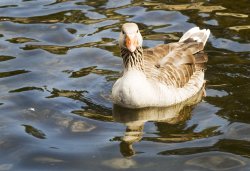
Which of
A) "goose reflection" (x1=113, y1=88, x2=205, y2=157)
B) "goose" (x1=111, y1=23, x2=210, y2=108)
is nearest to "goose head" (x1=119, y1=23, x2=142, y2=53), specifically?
"goose" (x1=111, y1=23, x2=210, y2=108)

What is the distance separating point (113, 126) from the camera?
31.0 feet

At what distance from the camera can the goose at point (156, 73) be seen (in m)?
9.73

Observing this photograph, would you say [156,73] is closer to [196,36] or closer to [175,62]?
[175,62]

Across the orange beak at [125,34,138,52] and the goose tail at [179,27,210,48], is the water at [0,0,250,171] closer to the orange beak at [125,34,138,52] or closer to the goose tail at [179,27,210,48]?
the goose tail at [179,27,210,48]

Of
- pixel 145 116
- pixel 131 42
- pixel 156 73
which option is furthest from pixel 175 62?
pixel 131 42

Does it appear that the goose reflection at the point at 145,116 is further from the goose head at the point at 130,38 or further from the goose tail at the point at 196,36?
the goose tail at the point at 196,36

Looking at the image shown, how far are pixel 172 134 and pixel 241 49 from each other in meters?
3.41

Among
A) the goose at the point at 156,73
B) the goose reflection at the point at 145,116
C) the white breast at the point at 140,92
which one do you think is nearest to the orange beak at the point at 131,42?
the goose at the point at 156,73

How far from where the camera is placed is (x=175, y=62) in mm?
10672

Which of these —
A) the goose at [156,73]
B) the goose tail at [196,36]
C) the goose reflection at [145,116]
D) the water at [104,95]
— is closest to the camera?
the water at [104,95]

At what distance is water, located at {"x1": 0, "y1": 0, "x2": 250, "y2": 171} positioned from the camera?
8.50 meters

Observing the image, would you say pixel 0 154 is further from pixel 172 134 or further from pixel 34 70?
pixel 34 70

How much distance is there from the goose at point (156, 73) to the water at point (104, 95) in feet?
0.63

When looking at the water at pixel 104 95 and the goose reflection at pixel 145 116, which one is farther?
the goose reflection at pixel 145 116
